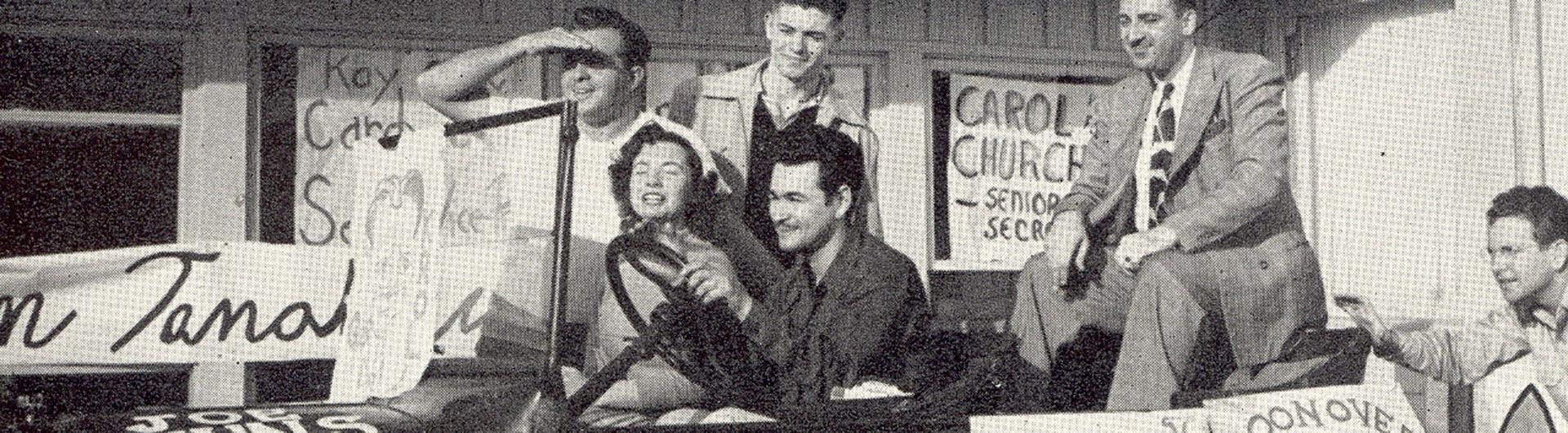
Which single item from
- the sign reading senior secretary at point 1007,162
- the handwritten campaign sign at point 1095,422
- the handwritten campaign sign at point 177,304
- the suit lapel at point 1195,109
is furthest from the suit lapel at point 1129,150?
the handwritten campaign sign at point 177,304

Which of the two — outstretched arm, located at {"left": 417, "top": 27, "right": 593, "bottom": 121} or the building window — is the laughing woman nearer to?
outstretched arm, located at {"left": 417, "top": 27, "right": 593, "bottom": 121}

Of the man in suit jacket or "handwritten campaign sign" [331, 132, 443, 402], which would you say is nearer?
"handwritten campaign sign" [331, 132, 443, 402]

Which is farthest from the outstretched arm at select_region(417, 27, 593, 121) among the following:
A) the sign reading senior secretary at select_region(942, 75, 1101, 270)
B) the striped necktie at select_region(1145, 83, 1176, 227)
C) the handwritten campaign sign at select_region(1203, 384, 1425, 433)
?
the handwritten campaign sign at select_region(1203, 384, 1425, 433)

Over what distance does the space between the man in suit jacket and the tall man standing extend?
2.86 feet

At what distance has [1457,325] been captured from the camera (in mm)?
6402

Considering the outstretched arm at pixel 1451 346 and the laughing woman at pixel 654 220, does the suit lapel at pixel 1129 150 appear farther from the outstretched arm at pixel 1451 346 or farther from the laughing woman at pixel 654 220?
the laughing woman at pixel 654 220

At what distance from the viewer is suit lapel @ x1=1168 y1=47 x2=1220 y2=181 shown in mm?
6375

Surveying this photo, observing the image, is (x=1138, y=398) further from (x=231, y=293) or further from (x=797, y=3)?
(x=231, y=293)

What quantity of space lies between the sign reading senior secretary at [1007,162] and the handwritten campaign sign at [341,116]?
213 cm

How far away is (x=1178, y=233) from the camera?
6207 mm

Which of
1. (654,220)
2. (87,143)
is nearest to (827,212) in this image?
(654,220)

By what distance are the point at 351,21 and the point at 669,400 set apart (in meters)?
2.09

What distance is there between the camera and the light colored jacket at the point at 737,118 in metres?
6.54

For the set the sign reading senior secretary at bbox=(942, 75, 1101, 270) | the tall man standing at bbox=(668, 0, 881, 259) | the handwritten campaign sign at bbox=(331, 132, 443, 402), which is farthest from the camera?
the sign reading senior secretary at bbox=(942, 75, 1101, 270)
